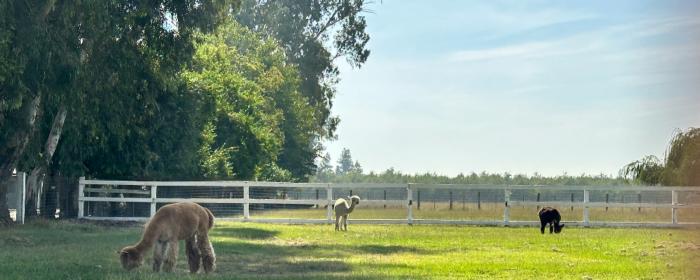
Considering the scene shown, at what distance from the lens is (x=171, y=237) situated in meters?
13.0

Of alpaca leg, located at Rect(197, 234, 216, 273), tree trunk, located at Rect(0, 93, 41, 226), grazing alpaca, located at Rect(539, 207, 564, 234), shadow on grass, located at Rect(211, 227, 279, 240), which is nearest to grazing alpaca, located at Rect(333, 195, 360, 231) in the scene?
shadow on grass, located at Rect(211, 227, 279, 240)

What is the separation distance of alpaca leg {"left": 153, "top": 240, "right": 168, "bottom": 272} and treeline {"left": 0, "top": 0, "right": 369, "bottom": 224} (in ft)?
29.0

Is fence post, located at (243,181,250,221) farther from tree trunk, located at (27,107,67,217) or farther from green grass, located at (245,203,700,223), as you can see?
tree trunk, located at (27,107,67,217)

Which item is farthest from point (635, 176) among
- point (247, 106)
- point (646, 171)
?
point (247, 106)

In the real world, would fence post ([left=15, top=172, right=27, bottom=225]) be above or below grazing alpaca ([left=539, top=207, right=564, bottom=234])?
above

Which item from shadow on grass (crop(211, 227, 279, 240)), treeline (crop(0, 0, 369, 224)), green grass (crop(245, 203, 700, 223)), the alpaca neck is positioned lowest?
shadow on grass (crop(211, 227, 279, 240))

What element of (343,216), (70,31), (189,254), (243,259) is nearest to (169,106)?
(343,216)

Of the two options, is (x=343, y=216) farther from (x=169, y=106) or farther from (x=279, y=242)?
(x=169, y=106)

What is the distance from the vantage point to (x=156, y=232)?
13.0 meters

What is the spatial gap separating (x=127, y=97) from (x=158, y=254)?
42.3 ft

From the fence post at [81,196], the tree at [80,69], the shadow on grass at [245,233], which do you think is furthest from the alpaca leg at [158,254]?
the fence post at [81,196]

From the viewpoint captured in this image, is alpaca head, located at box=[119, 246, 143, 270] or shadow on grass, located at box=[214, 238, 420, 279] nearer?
alpaca head, located at box=[119, 246, 143, 270]

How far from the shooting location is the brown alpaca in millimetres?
12930

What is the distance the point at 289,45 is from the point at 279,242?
51.9 meters
